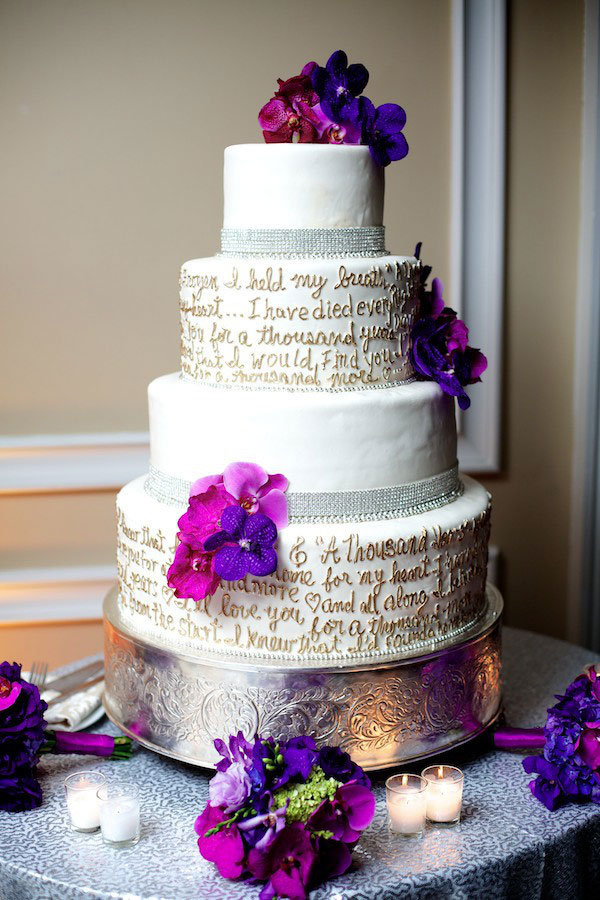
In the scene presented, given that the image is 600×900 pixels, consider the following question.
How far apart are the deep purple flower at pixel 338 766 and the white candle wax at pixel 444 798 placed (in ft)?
0.50

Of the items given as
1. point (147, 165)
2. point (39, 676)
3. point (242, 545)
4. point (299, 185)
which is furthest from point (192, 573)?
point (147, 165)

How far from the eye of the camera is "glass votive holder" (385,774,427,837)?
1677 millimetres

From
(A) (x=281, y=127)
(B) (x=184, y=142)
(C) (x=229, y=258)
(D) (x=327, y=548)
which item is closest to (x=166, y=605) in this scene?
→ (D) (x=327, y=548)

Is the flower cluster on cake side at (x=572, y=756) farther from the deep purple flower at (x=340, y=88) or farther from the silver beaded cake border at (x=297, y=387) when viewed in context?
the deep purple flower at (x=340, y=88)

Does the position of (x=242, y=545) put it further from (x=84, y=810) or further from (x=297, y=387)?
(x=84, y=810)

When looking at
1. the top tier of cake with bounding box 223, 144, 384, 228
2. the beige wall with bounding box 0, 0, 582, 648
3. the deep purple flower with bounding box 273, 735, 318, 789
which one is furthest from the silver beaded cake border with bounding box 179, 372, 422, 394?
the beige wall with bounding box 0, 0, 582, 648

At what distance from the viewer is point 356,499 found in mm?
1777

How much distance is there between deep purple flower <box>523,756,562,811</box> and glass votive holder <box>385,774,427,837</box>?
0.22 m

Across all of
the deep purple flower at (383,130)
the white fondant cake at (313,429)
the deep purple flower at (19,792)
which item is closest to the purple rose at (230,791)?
the white fondant cake at (313,429)

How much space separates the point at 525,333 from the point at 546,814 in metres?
1.69

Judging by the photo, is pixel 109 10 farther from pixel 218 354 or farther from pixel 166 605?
pixel 166 605

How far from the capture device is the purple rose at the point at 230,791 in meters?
1.55

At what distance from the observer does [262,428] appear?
68.6 inches

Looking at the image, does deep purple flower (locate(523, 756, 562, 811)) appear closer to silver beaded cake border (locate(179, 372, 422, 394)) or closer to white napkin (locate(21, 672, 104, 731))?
silver beaded cake border (locate(179, 372, 422, 394))
